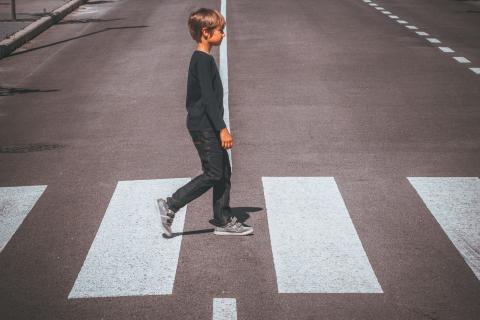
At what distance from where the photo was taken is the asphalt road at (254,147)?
219 inches

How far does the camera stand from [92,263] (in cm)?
616

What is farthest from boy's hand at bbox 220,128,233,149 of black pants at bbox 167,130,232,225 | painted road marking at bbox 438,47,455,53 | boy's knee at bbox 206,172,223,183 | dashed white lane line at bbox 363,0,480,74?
painted road marking at bbox 438,47,455,53

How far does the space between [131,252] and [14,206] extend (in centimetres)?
191

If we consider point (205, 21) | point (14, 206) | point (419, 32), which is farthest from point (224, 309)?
point (419, 32)

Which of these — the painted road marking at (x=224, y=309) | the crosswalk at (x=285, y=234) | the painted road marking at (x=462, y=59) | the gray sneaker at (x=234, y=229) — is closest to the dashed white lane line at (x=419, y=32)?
the painted road marking at (x=462, y=59)

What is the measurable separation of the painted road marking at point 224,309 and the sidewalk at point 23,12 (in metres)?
14.4

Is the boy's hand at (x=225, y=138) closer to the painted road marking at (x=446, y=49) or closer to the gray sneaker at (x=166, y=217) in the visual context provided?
the gray sneaker at (x=166, y=217)

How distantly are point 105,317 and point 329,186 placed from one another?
343cm

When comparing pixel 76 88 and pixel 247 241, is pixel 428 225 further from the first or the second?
pixel 76 88

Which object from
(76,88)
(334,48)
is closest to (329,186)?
(76,88)

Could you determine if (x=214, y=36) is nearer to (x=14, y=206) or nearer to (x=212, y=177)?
(x=212, y=177)

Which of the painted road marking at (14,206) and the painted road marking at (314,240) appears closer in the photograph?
the painted road marking at (314,240)

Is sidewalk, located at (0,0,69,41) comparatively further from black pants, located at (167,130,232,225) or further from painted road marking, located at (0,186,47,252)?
black pants, located at (167,130,232,225)

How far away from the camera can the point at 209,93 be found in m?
6.15
